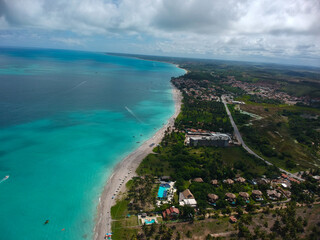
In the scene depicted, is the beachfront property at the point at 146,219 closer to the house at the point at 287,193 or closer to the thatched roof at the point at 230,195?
the thatched roof at the point at 230,195

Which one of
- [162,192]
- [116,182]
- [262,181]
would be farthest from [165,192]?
[262,181]

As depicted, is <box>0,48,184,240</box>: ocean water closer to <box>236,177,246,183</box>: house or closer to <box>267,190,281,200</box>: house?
<box>236,177,246,183</box>: house

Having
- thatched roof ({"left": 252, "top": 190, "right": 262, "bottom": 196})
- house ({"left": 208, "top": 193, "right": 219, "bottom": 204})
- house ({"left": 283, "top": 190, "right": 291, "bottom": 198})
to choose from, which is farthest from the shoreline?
house ({"left": 283, "top": 190, "right": 291, "bottom": 198})

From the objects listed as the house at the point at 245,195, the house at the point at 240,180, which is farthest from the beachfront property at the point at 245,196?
the house at the point at 240,180

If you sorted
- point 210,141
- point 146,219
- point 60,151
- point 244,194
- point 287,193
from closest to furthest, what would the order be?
point 146,219, point 244,194, point 287,193, point 60,151, point 210,141

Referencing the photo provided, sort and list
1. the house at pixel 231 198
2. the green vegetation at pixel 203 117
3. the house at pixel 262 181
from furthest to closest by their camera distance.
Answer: the green vegetation at pixel 203 117 → the house at pixel 262 181 → the house at pixel 231 198

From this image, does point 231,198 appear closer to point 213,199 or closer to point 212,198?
point 213,199
